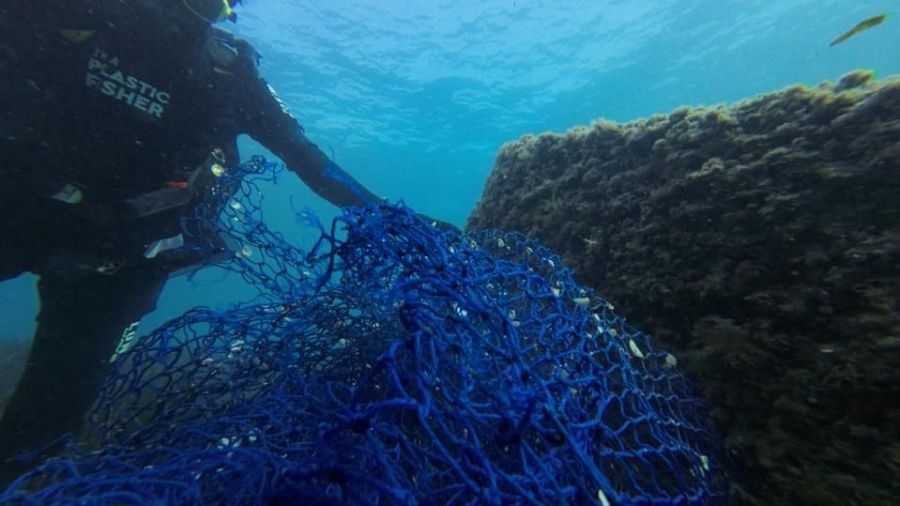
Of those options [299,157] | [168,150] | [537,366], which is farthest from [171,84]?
[537,366]

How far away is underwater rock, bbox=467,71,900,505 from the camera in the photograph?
1.73m

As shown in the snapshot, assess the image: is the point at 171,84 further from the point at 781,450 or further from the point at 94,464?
the point at 781,450

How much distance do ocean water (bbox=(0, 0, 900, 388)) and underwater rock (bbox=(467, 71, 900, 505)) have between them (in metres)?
14.8

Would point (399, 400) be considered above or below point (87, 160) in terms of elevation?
below

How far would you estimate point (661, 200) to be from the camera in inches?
114

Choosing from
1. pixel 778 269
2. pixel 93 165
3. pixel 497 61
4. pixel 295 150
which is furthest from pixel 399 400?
pixel 497 61

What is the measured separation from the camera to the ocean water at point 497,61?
24078 millimetres

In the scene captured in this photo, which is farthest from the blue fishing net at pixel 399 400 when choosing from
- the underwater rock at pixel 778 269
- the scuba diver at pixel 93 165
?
the scuba diver at pixel 93 165

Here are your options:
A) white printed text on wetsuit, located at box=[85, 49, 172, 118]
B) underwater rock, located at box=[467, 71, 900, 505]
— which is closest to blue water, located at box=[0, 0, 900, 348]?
white printed text on wetsuit, located at box=[85, 49, 172, 118]

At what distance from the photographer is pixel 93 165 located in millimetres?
3414

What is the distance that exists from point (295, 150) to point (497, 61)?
95.2 ft

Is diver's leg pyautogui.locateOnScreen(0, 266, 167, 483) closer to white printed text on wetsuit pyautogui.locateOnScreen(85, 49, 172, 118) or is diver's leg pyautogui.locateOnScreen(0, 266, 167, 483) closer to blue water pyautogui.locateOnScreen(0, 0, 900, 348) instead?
white printed text on wetsuit pyautogui.locateOnScreen(85, 49, 172, 118)

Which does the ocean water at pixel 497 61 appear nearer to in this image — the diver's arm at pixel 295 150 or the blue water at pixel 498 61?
the blue water at pixel 498 61

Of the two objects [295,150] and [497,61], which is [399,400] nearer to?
[295,150]
